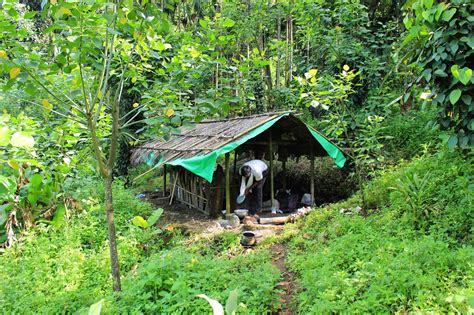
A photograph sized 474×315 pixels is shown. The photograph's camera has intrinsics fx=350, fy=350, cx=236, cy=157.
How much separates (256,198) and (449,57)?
17.6ft

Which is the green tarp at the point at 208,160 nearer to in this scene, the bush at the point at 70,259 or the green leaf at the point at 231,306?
the bush at the point at 70,259

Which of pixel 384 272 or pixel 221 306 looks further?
pixel 384 272

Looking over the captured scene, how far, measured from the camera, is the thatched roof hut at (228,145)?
6.86 metres

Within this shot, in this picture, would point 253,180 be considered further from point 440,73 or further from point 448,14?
point 448,14

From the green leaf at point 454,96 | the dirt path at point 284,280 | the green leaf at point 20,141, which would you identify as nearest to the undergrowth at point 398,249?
the dirt path at point 284,280

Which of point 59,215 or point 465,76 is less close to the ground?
point 465,76

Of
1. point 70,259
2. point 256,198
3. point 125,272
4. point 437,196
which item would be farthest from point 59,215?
point 437,196

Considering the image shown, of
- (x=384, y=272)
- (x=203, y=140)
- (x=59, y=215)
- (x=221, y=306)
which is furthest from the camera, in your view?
(x=203, y=140)

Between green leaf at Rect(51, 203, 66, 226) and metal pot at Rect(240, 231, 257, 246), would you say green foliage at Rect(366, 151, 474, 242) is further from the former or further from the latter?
green leaf at Rect(51, 203, 66, 226)

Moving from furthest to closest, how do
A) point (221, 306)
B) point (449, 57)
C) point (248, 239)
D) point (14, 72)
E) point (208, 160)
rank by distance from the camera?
point (208, 160)
point (248, 239)
point (449, 57)
point (14, 72)
point (221, 306)

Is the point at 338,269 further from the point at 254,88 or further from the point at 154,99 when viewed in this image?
the point at 254,88

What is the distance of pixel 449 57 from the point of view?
4430mm

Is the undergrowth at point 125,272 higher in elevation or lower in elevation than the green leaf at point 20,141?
lower

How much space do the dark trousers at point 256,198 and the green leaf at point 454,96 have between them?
15.6ft
